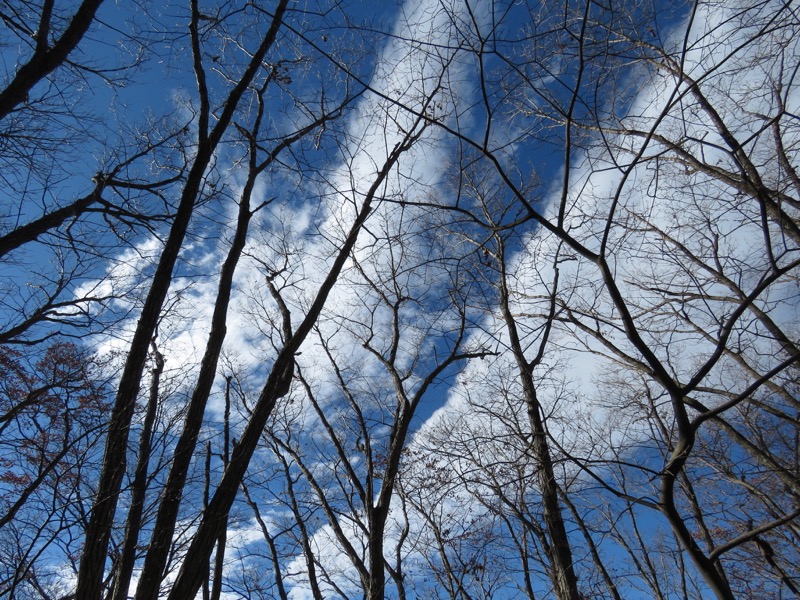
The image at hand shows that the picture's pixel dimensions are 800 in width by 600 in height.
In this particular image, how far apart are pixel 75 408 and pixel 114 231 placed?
68.6 inches

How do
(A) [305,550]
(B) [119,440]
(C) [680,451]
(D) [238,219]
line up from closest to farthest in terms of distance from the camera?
(C) [680,451], (B) [119,440], (D) [238,219], (A) [305,550]

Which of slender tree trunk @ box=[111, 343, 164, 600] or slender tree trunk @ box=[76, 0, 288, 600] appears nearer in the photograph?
slender tree trunk @ box=[76, 0, 288, 600]

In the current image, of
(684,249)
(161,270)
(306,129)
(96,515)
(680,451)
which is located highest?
(306,129)

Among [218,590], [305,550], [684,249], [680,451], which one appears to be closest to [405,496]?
[305,550]

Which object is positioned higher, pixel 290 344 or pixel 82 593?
pixel 290 344

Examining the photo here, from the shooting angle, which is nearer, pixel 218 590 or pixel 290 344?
pixel 290 344

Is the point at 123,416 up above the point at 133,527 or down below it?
above

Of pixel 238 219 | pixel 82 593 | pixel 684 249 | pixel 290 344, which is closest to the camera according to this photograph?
pixel 82 593

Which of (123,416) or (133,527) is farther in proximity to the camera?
(133,527)

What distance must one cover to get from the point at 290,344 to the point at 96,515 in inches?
70.7

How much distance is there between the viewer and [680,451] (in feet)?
5.70

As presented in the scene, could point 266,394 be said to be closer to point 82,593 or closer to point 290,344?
point 290,344

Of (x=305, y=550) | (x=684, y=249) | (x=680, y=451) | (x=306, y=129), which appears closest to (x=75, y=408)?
(x=306, y=129)

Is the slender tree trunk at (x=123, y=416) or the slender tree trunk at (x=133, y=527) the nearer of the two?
the slender tree trunk at (x=123, y=416)
